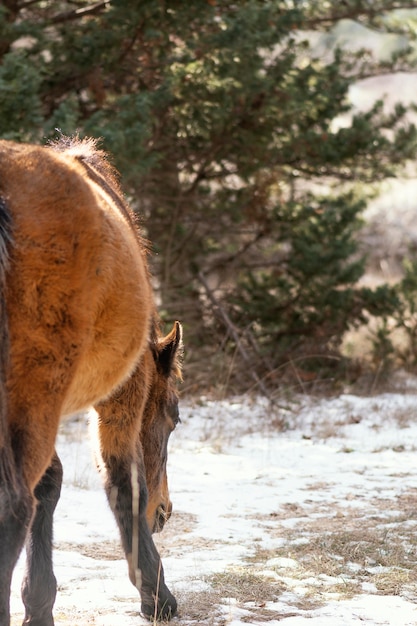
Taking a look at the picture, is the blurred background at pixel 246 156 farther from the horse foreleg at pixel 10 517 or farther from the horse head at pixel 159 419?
the horse foreleg at pixel 10 517

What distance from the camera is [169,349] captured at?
4141 mm

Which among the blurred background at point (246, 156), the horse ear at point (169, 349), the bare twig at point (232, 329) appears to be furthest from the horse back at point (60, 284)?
the bare twig at point (232, 329)

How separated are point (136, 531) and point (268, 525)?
5.94 ft

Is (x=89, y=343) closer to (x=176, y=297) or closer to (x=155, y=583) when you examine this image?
(x=155, y=583)

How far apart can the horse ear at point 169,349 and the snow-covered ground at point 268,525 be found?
1.12m

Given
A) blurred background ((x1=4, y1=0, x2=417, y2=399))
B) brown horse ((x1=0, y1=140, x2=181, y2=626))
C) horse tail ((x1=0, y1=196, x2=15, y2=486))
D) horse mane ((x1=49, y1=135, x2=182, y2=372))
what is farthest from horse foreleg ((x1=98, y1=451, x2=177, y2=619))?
blurred background ((x1=4, y1=0, x2=417, y2=399))

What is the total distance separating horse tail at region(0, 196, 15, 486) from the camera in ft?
9.10

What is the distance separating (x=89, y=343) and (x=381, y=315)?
25.6 ft

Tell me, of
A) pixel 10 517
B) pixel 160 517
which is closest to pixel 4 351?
pixel 10 517

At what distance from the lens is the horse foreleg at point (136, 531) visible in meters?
3.79

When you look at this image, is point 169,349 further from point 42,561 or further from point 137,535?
point 42,561

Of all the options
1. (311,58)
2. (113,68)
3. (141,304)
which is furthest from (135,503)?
(311,58)

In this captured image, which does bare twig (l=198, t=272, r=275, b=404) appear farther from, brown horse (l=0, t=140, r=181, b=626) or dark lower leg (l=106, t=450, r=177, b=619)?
brown horse (l=0, t=140, r=181, b=626)

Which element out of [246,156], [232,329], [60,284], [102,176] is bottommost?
[232,329]
